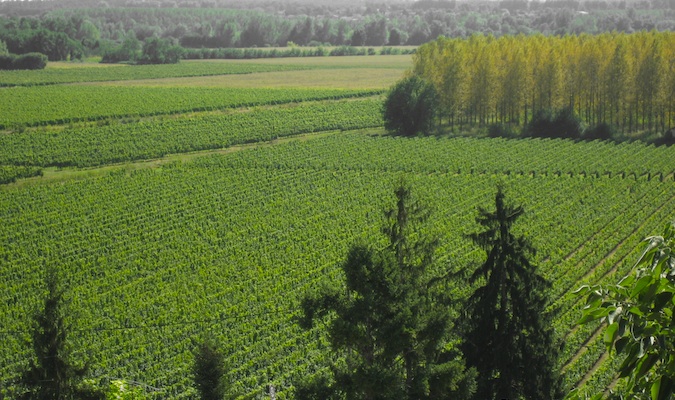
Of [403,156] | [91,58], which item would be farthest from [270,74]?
[403,156]

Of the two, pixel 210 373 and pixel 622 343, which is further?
pixel 210 373

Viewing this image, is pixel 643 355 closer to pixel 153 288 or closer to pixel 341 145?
pixel 153 288

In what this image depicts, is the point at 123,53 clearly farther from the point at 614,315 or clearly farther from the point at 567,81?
the point at 614,315

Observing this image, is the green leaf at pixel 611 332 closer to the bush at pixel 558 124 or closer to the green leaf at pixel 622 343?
the green leaf at pixel 622 343

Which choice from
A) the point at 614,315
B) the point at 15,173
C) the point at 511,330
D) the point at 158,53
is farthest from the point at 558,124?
the point at 158,53

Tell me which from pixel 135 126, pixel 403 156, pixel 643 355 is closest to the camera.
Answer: pixel 643 355

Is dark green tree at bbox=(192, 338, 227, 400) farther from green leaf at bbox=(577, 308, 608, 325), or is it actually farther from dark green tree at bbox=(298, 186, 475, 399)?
green leaf at bbox=(577, 308, 608, 325)
